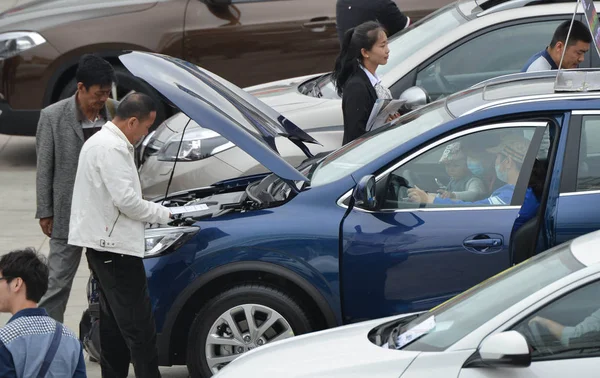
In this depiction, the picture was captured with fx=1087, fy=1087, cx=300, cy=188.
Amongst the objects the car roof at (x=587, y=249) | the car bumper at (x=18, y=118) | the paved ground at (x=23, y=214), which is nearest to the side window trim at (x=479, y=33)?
the paved ground at (x=23, y=214)

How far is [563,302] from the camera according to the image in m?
3.84

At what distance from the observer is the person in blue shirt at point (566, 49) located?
7086 mm

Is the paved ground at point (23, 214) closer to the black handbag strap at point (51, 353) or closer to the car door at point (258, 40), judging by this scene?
the car door at point (258, 40)

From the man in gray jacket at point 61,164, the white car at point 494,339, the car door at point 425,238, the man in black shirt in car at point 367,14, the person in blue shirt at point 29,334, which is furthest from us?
the man in black shirt in car at point 367,14

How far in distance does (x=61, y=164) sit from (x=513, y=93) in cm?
254

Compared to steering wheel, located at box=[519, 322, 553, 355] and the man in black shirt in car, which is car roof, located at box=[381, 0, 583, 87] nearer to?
Result: the man in black shirt in car

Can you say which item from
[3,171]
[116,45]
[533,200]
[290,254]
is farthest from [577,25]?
[3,171]

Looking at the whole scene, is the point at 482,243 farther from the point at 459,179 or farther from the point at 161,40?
the point at 161,40

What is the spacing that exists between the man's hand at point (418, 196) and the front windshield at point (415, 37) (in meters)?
2.41

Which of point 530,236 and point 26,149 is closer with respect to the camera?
point 530,236

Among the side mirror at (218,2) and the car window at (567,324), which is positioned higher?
the side mirror at (218,2)

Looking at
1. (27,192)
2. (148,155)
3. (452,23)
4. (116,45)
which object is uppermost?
(452,23)

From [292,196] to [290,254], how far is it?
1.12ft

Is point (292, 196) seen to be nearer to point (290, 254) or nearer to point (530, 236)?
point (290, 254)
